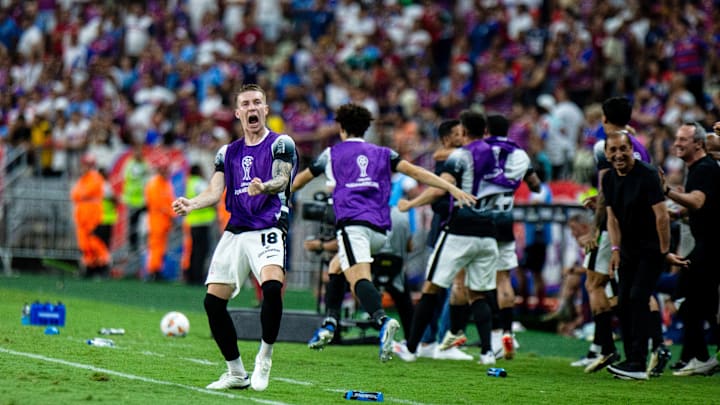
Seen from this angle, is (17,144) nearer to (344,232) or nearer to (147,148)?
(147,148)

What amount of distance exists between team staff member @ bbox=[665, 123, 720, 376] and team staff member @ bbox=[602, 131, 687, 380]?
1.05 meters

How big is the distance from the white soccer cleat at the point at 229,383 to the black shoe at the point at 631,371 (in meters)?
3.65

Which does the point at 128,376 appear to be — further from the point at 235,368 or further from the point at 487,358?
the point at 487,358

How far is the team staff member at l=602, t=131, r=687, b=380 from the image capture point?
425 inches

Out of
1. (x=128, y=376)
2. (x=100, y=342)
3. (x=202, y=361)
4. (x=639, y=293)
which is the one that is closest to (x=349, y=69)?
(x=100, y=342)

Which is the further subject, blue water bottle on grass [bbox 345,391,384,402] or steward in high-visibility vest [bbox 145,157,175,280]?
steward in high-visibility vest [bbox 145,157,175,280]

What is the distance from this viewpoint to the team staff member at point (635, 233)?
10.8 metres

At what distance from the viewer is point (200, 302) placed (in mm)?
19344

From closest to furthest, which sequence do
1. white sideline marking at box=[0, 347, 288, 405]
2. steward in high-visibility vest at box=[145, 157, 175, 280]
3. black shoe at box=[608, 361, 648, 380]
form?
1. white sideline marking at box=[0, 347, 288, 405]
2. black shoe at box=[608, 361, 648, 380]
3. steward in high-visibility vest at box=[145, 157, 175, 280]

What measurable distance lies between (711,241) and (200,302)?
946 centimetres

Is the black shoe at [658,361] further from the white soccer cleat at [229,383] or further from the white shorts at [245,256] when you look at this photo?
the white soccer cleat at [229,383]

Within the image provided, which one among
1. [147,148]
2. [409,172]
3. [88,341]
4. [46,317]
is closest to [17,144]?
[147,148]

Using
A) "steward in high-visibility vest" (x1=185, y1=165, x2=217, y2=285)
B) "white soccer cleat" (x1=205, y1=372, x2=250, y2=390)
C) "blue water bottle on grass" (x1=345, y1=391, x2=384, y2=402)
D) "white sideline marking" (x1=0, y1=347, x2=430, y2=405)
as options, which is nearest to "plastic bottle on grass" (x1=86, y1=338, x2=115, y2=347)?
"white sideline marking" (x1=0, y1=347, x2=430, y2=405)

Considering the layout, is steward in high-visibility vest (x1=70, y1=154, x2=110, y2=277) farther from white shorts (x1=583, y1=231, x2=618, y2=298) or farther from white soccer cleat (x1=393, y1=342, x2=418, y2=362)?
white shorts (x1=583, y1=231, x2=618, y2=298)
